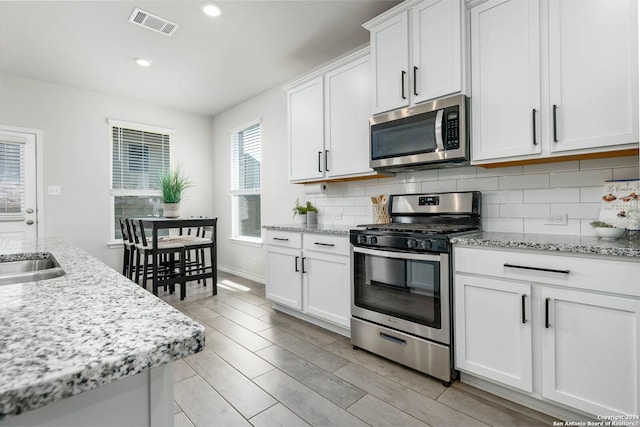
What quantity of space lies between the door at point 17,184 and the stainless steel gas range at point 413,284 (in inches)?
160

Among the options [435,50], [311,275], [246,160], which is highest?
[435,50]

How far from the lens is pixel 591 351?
152cm

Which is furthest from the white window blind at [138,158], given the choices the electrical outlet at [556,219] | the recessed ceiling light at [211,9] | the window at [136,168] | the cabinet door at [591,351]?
the cabinet door at [591,351]

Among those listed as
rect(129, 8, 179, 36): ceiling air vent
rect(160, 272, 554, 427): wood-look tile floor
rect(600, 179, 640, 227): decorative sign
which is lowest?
rect(160, 272, 554, 427): wood-look tile floor

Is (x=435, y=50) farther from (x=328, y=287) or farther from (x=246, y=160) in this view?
(x=246, y=160)

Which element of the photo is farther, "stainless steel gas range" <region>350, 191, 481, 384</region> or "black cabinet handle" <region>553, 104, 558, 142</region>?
"stainless steel gas range" <region>350, 191, 481, 384</region>

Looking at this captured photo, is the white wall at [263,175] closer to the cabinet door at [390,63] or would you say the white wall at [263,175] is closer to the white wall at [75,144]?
the white wall at [75,144]

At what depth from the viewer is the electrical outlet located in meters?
2.04

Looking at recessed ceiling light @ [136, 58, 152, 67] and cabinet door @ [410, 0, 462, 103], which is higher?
recessed ceiling light @ [136, 58, 152, 67]

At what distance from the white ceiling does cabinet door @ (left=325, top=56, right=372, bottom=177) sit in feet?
1.44

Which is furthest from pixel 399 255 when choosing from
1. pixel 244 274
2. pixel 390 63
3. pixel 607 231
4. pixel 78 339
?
pixel 244 274

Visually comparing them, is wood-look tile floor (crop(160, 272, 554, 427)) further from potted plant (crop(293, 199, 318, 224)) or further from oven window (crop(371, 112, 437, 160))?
oven window (crop(371, 112, 437, 160))

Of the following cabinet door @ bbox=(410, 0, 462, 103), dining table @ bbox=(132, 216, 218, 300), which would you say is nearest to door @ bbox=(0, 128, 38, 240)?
dining table @ bbox=(132, 216, 218, 300)

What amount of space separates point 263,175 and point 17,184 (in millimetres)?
2914
